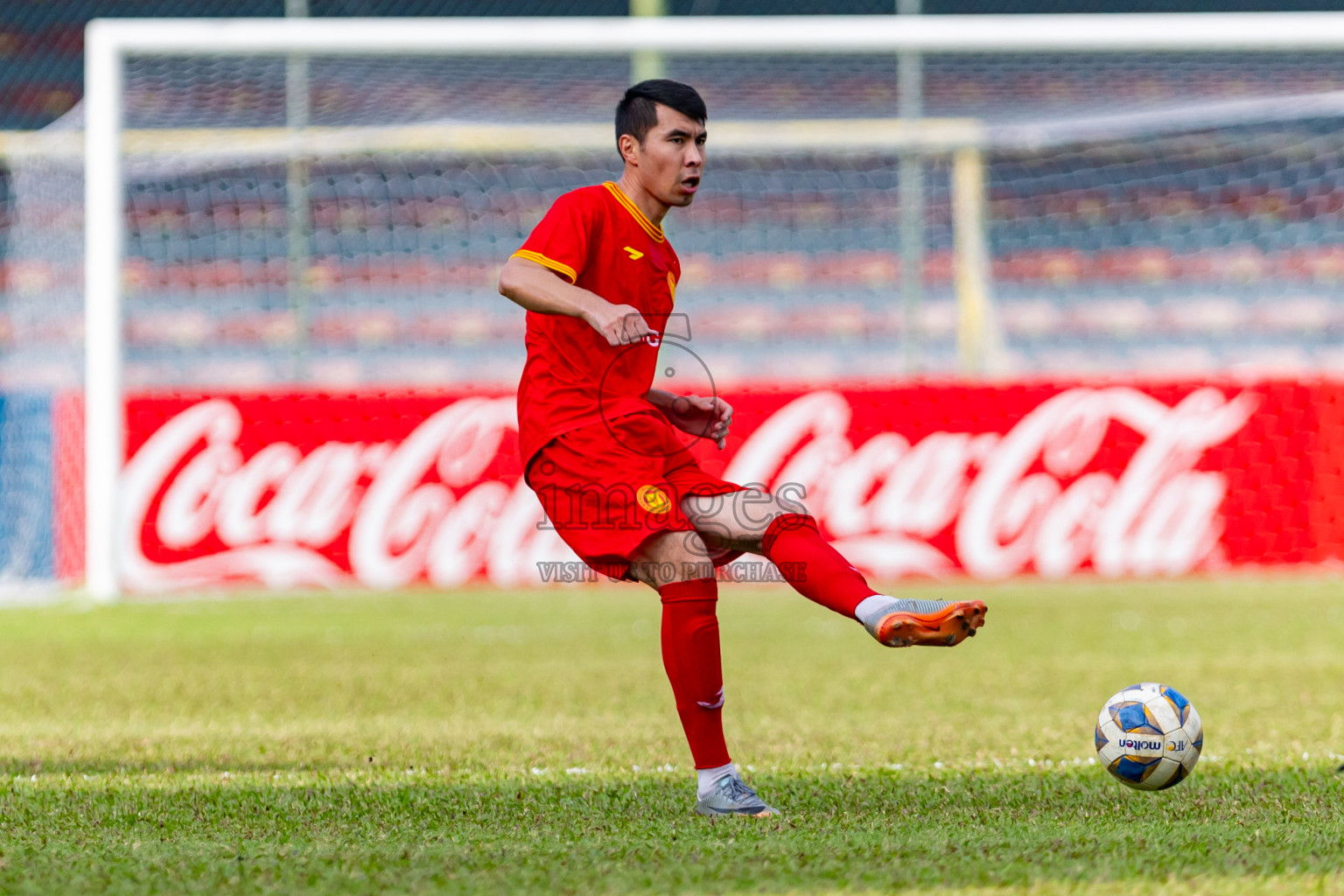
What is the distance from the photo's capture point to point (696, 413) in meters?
4.36

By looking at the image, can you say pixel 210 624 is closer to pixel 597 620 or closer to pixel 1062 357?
pixel 597 620

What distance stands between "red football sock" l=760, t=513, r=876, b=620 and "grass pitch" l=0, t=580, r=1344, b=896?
503mm

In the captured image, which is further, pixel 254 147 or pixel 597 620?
pixel 254 147

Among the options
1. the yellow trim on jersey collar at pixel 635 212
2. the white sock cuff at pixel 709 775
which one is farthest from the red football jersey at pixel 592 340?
the white sock cuff at pixel 709 775

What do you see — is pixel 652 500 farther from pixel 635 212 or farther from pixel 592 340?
pixel 635 212

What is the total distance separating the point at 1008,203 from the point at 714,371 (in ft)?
12.0

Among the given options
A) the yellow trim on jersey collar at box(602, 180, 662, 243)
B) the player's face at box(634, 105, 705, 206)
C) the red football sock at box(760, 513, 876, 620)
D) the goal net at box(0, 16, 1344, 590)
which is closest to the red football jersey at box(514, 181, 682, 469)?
the yellow trim on jersey collar at box(602, 180, 662, 243)

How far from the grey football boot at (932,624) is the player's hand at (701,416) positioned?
0.98m

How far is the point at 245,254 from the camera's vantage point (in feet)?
A: 56.1

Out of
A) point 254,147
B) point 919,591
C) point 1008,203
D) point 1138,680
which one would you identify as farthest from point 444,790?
point 1008,203

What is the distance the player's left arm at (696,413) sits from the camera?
4.34 metres

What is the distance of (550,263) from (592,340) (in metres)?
0.26

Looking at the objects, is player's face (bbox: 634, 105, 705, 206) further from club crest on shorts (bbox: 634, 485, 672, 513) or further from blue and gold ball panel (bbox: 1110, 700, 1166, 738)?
blue and gold ball panel (bbox: 1110, 700, 1166, 738)

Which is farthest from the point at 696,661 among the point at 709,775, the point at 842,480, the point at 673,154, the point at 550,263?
the point at 842,480
